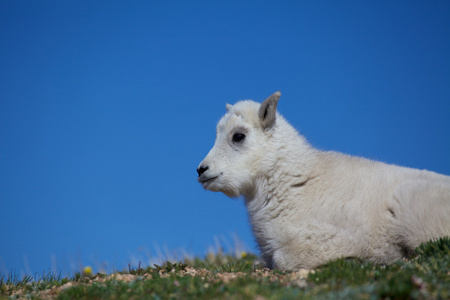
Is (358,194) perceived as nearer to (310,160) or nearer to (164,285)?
(310,160)

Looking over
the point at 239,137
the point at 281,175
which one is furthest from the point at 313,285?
the point at 239,137

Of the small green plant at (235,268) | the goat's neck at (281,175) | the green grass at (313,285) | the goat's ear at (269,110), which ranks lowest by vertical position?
the green grass at (313,285)

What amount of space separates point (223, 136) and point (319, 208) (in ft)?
7.81

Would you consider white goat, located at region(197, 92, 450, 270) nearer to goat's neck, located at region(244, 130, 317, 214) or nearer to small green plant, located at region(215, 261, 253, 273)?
goat's neck, located at region(244, 130, 317, 214)

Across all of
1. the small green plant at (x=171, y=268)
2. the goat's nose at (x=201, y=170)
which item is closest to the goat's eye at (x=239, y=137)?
the goat's nose at (x=201, y=170)

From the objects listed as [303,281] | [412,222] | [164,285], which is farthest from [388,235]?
[164,285]

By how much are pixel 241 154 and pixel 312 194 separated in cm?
158

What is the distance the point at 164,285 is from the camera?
6.02 meters

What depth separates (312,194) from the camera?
28.7ft

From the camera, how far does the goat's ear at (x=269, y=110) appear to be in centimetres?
880

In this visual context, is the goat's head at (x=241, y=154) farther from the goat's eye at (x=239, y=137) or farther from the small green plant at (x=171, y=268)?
the small green plant at (x=171, y=268)

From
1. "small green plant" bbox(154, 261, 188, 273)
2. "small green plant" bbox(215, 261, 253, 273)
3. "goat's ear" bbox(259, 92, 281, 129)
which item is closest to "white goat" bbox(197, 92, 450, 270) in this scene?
"goat's ear" bbox(259, 92, 281, 129)

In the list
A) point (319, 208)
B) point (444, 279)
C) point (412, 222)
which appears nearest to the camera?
point (444, 279)

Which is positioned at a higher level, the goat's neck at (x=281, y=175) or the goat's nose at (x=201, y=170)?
the goat's nose at (x=201, y=170)
